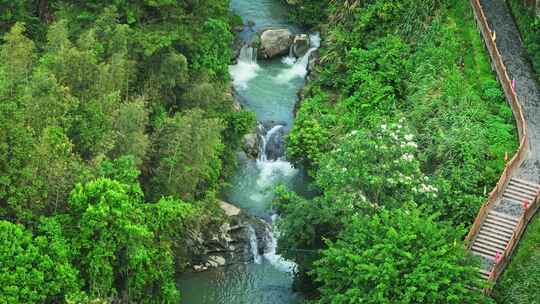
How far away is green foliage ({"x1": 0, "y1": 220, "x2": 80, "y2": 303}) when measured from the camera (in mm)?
33500

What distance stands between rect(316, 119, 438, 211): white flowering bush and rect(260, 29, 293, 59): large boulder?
2388 cm

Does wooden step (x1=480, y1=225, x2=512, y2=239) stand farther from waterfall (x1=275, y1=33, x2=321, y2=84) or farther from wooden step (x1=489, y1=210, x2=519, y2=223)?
waterfall (x1=275, y1=33, x2=321, y2=84)

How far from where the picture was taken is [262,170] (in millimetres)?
55719

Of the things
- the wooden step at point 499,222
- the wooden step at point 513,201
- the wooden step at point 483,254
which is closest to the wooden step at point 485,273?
the wooden step at point 483,254

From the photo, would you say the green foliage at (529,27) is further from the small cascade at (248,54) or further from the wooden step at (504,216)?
the small cascade at (248,54)

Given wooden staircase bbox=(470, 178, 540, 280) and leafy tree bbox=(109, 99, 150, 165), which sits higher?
leafy tree bbox=(109, 99, 150, 165)

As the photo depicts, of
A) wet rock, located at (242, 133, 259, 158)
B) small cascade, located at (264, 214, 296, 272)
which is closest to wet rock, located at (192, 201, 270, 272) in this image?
small cascade, located at (264, 214, 296, 272)

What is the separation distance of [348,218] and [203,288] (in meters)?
10.5

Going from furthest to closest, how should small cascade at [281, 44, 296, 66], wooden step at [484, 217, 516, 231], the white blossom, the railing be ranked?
small cascade at [281, 44, 296, 66] → wooden step at [484, 217, 516, 231] → the railing → the white blossom

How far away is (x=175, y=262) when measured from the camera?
46.4m

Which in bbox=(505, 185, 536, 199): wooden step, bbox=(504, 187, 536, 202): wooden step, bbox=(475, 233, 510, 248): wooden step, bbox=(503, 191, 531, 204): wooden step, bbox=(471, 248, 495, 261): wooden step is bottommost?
bbox=(471, 248, 495, 261): wooden step

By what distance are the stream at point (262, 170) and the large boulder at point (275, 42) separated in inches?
23.6

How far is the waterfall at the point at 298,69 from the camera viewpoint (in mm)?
64000

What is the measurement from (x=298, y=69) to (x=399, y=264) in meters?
30.1
